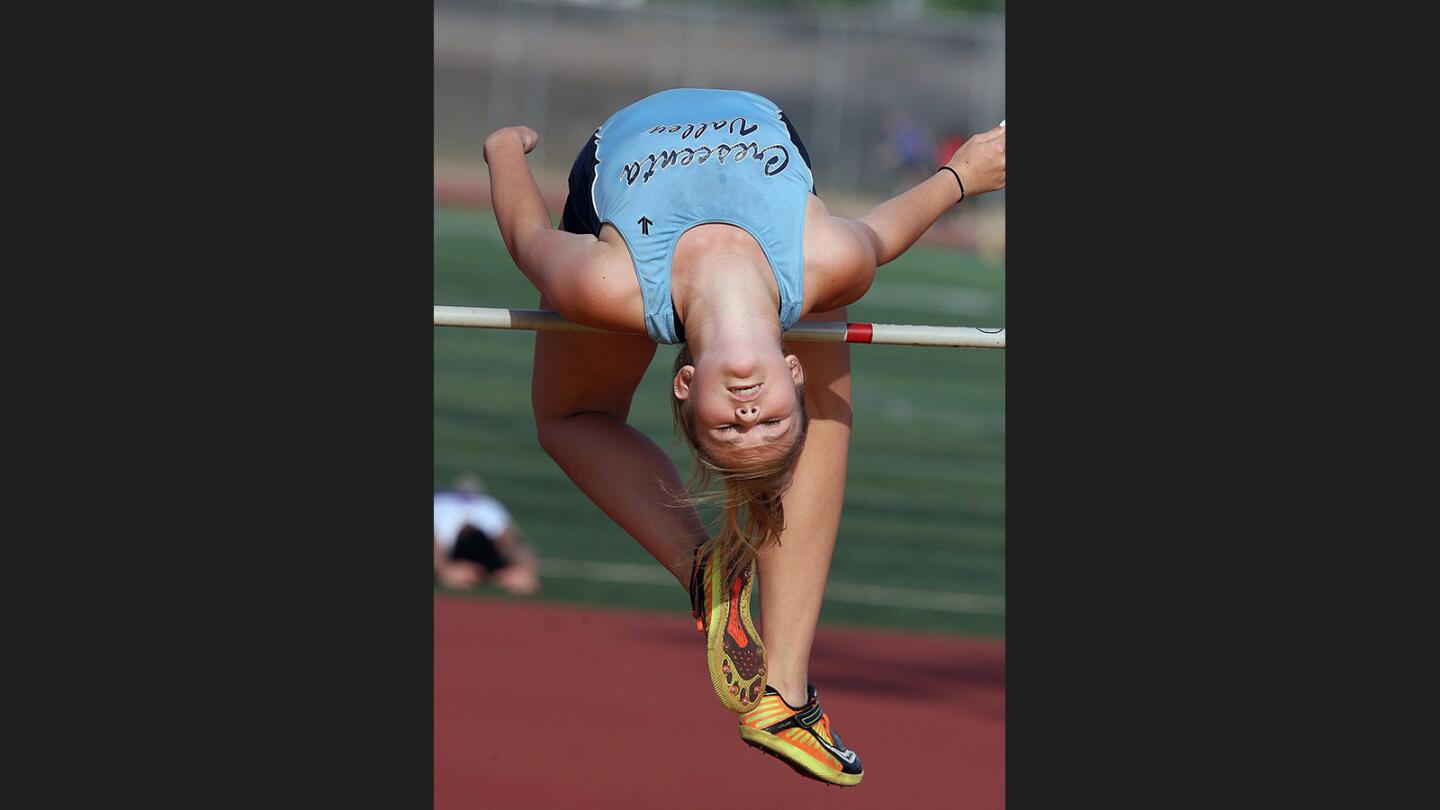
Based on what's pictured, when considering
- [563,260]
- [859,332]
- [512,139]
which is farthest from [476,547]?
[563,260]

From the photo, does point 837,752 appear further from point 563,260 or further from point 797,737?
point 563,260

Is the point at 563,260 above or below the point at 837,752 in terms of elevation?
above

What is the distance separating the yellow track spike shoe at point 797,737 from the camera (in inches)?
158

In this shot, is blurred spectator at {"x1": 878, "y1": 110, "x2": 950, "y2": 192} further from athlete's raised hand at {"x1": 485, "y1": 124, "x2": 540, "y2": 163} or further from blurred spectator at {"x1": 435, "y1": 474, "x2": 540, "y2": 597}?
athlete's raised hand at {"x1": 485, "y1": 124, "x2": 540, "y2": 163}

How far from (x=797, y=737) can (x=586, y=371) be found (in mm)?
1014

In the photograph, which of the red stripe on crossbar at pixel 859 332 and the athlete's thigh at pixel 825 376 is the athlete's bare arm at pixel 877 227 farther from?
the athlete's thigh at pixel 825 376

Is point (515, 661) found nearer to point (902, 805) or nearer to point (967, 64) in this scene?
point (902, 805)

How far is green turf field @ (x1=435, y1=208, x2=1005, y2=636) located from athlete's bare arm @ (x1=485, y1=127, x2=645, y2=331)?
271 centimetres

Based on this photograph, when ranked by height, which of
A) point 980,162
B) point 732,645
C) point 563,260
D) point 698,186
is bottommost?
point 732,645

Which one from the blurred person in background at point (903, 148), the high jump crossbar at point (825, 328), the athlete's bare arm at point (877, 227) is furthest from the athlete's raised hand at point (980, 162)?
the blurred person in background at point (903, 148)

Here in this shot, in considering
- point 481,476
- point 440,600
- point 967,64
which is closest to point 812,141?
point 967,64

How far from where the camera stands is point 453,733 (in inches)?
264

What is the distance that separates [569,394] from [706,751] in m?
3.09

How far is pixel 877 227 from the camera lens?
379 centimetres
